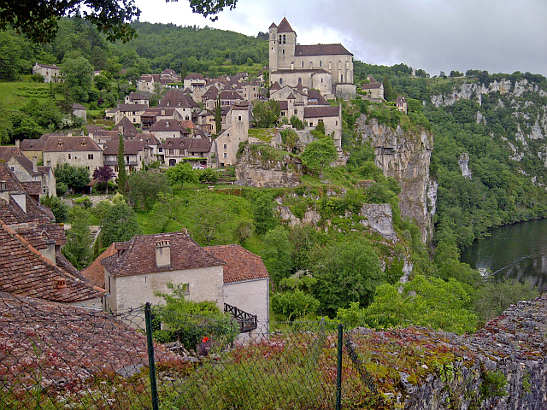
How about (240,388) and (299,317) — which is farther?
(299,317)

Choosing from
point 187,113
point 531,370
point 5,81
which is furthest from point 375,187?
point 5,81

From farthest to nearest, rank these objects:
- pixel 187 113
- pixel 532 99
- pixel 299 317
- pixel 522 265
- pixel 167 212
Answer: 1. pixel 532 99
2. pixel 187 113
3. pixel 522 265
4. pixel 167 212
5. pixel 299 317

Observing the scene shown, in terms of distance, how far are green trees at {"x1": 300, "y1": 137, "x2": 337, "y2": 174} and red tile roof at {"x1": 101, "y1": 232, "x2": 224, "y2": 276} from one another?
35.2 meters

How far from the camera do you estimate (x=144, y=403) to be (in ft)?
20.1

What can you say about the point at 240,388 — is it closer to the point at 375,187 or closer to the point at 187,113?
the point at 375,187

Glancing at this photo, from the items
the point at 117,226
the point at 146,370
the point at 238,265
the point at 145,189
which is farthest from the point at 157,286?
the point at 145,189

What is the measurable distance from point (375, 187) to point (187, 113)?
37894 millimetres

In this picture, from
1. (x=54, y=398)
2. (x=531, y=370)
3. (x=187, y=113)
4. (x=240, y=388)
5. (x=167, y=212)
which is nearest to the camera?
(x=54, y=398)

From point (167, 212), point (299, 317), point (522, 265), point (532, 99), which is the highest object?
point (532, 99)

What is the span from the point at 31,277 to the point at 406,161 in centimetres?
7452

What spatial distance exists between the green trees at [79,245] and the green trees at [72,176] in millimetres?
14874

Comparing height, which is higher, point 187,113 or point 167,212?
point 187,113

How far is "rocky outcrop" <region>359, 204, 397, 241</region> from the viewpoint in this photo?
48875 millimetres

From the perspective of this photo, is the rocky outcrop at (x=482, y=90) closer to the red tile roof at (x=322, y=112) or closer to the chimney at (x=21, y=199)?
the red tile roof at (x=322, y=112)
